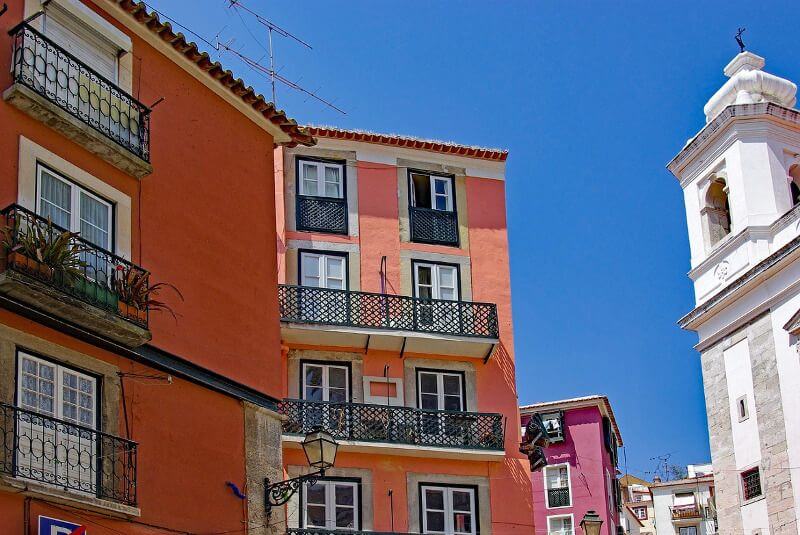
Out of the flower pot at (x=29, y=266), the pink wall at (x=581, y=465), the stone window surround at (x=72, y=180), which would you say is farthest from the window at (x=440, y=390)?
the pink wall at (x=581, y=465)

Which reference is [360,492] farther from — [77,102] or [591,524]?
[77,102]

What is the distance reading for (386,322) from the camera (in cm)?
2730

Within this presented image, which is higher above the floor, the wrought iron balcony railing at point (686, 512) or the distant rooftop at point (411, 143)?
the distant rooftop at point (411, 143)

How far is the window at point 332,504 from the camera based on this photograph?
1006 inches

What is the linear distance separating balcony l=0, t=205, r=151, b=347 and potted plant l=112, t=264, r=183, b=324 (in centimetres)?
1

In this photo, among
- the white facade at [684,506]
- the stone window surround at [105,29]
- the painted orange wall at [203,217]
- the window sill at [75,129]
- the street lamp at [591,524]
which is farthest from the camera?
the white facade at [684,506]

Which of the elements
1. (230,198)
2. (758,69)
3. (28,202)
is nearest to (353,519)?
(230,198)

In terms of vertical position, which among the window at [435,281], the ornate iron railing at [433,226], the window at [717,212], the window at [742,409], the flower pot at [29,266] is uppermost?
the window at [717,212]

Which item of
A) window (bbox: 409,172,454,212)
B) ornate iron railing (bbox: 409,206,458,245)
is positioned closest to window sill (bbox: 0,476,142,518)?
ornate iron railing (bbox: 409,206,458,245)

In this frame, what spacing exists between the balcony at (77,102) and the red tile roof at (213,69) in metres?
1.22

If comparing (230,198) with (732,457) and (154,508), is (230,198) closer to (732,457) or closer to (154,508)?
(154,508)

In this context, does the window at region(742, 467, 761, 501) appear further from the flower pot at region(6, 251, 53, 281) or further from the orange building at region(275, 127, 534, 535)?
the flower pot at region(6, 251, 53, 281)

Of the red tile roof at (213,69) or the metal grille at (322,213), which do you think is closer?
the red tile roof at (213,69)

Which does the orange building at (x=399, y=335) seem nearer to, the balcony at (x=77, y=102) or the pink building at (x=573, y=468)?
the balcony at (x=77, y=102)
